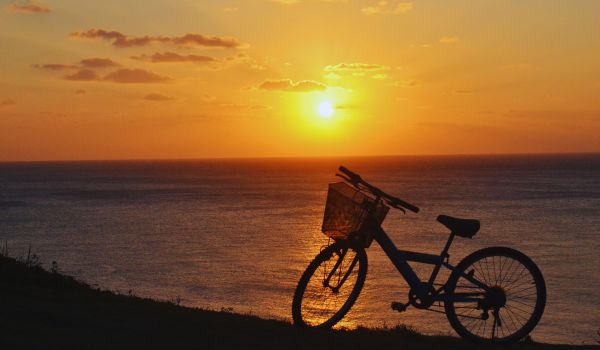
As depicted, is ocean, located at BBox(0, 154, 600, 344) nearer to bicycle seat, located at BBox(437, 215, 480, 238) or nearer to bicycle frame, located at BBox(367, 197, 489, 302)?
bicycle frame, located at BBox(367, 197, 489, 302)

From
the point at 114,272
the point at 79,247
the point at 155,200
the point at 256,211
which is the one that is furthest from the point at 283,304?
the point at 155,200

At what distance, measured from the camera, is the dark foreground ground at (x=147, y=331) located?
23.4 ft

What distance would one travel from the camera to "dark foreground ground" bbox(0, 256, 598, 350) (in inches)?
281

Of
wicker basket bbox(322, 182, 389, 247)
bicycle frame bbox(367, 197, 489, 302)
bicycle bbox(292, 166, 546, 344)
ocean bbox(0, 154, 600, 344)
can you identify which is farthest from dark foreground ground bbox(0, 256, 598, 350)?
ocean bbox(0, 154, 600, 344)

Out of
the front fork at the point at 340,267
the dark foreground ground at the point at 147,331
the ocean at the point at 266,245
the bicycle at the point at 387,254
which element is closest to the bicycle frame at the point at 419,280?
the bicycle at the point at 387,254

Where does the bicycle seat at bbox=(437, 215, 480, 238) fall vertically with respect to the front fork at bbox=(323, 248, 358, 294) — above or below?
above

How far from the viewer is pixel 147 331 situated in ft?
25.0

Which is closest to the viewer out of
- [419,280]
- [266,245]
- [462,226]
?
[462,226]

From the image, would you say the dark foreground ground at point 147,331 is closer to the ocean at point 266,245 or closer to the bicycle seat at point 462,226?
the bicycle seat at point 462,226

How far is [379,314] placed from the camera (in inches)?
1171

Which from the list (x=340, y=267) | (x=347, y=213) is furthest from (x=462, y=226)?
(x=340, y=267)

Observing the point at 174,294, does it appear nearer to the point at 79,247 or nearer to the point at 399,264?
the point at 79,247

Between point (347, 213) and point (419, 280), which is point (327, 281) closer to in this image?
point (347, 213)

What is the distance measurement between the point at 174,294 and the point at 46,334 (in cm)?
2767
